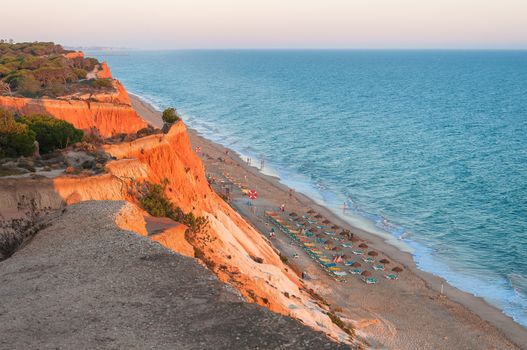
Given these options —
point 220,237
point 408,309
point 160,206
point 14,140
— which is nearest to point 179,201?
point 220,237

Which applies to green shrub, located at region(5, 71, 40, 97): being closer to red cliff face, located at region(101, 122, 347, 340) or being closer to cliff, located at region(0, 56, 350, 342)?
cliff, located at region(0, 56, 350, 342)

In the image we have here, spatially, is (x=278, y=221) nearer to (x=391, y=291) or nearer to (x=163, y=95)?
(x=391, y=291)

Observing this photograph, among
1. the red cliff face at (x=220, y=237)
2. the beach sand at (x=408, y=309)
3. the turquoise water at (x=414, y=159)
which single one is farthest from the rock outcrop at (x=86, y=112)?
the turquoise water at (x=414, y=159)

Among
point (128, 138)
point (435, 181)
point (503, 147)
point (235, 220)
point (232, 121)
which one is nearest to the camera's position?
point (128, 138)

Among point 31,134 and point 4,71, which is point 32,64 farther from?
point 31,134

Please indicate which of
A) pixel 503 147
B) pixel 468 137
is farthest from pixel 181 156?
pixel 468 137

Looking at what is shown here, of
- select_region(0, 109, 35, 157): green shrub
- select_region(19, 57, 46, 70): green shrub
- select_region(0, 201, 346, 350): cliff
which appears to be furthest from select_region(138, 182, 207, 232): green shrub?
select_region(19, 57, 46, 70): green shrub
